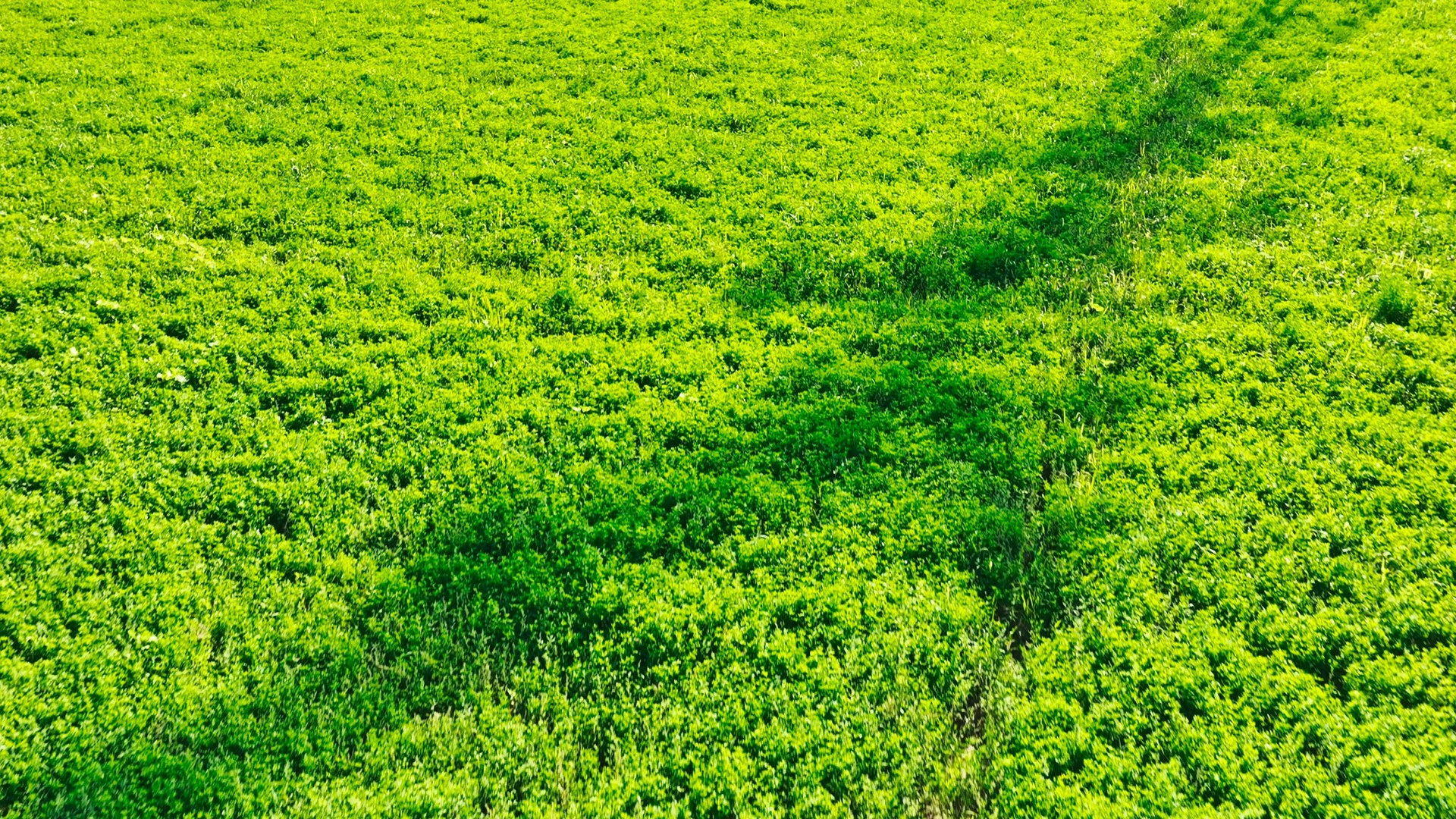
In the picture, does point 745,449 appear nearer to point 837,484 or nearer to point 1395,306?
point 837,484

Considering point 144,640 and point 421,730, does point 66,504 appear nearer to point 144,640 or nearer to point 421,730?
point 144,640

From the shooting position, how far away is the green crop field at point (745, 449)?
17.9ft

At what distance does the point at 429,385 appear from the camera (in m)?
8.41

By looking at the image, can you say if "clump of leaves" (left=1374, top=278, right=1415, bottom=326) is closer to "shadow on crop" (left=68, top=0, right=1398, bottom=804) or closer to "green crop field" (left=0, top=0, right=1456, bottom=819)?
"green crop field" (left=0, top=0, right=1456, bottom=819)

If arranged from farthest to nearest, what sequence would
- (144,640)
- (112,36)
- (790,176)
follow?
(112,36) < (790,176) < (144,640)

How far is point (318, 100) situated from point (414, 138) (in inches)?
101

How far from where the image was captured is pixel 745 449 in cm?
771

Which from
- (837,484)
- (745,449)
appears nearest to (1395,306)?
(837,484)

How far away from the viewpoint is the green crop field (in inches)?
215

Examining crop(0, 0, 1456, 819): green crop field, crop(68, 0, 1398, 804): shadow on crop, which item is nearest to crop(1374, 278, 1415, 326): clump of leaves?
crop(0, 0, 1456, 819): green crop field

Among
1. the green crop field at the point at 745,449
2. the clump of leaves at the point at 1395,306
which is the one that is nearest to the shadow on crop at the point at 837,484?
the green crop field at the point at 745,449

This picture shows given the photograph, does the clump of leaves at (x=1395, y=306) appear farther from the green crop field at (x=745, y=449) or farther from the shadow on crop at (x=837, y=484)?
the shadow on crop at (x=837, y=484)

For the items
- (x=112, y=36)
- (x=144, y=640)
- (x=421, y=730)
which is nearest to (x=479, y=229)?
(x=144, y=640)

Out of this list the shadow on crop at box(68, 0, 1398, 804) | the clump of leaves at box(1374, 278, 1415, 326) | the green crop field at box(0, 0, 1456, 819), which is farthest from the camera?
the clump of leaves at box(1374, 278, 1415, 326)
